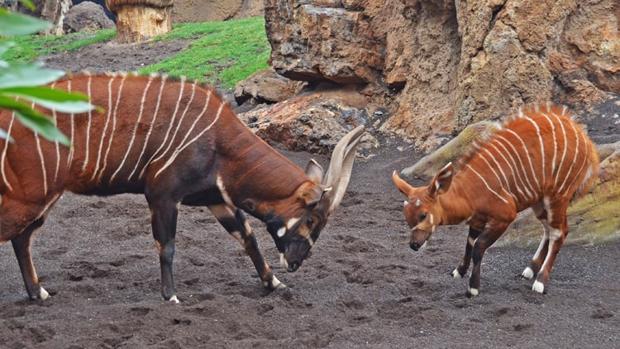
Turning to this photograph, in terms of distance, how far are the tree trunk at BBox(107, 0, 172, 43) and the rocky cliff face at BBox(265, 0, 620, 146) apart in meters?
9.19

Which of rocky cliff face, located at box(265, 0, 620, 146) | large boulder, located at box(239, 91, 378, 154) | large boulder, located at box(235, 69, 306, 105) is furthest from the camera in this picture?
large boulder, located at box(235, 69, 306, 105)

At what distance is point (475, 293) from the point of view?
5.32 meters

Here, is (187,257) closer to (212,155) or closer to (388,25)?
(212,155)

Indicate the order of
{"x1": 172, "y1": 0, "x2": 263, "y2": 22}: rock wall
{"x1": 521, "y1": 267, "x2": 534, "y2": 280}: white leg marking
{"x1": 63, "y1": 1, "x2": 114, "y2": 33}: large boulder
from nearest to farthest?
1. {"x1": 521, "y1": 267, "x2": 534, "y2": 280}: white leg marking
2. {"x1": 63, "y1": 1, "x2": 114, "y2": 33}: large boulder
3. {"x1": 172, "y1": 0, "x2": 263, "y2": 22}: rock wall

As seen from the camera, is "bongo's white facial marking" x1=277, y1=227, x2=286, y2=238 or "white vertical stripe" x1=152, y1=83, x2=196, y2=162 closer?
"white vertical stripe" x1=152, y1=83, x2=196, y2=162

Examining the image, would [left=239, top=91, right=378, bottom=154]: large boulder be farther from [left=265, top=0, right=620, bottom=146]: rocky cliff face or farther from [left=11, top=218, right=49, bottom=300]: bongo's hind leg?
[left=11, top=218, right=49, bottom=300]: bongo's hind leg

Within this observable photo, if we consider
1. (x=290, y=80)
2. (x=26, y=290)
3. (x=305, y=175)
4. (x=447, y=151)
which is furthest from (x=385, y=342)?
(x=290, y=80)

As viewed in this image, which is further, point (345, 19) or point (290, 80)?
point (290, 80)

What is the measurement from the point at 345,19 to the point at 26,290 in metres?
6.20

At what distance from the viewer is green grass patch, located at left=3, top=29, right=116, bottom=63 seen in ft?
65.9

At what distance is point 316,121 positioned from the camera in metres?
9.89

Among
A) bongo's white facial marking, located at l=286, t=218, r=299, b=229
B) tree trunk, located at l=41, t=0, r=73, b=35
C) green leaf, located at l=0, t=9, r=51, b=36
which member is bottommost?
tree trunk, located at l=41, t=0, r=73, b=35

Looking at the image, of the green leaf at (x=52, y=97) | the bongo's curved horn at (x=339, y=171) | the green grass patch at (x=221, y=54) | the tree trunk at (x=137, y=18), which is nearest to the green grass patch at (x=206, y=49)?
the green grass patch at (x=221, y=54)

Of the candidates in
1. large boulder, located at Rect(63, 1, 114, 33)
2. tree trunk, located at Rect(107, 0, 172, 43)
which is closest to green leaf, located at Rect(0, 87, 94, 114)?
tree trunk, located at Rect(107, 0, 172, 43)
